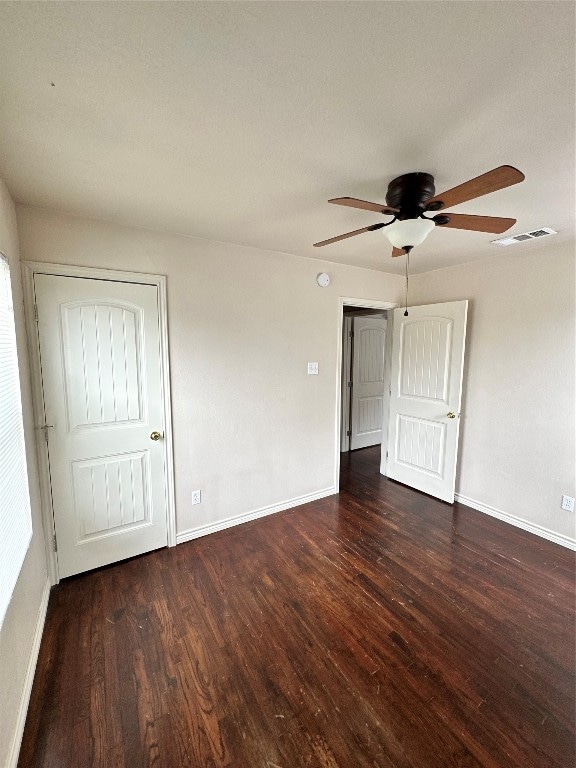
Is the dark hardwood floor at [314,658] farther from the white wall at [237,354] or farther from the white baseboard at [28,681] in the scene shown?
the white wall at [237,354]

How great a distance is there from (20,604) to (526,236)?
3690mm

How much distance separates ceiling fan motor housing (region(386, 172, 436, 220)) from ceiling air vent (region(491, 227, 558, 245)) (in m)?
1.29

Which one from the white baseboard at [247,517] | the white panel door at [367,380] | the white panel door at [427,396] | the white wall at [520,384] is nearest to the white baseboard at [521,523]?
the white wall at [520,384]

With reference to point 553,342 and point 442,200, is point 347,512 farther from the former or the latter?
point 442,200

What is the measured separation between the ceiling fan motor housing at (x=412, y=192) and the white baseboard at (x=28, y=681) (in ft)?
8.75

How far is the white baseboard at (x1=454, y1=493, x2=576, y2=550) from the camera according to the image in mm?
2582

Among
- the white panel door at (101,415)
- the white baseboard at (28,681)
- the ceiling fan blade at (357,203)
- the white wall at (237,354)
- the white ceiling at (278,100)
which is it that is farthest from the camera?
the white wall at (237,354)

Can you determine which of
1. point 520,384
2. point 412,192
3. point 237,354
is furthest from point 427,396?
point 412,192

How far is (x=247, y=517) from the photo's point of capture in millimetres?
2908

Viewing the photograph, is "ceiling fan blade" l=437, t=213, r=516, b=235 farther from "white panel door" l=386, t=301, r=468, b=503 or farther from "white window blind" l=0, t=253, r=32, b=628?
"white window blind" l=0, t=253, r=32, b=628

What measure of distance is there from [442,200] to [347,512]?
8.70ft

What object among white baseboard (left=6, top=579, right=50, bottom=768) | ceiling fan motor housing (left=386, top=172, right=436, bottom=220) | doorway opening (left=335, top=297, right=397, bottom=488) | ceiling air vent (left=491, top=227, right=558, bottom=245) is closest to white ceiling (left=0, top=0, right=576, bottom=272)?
ceiling fan motor housing (left=386, top=172, right=436, bottom=220)

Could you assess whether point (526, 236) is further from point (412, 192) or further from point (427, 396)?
point (427, 396)

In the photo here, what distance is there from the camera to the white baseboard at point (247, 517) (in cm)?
263
